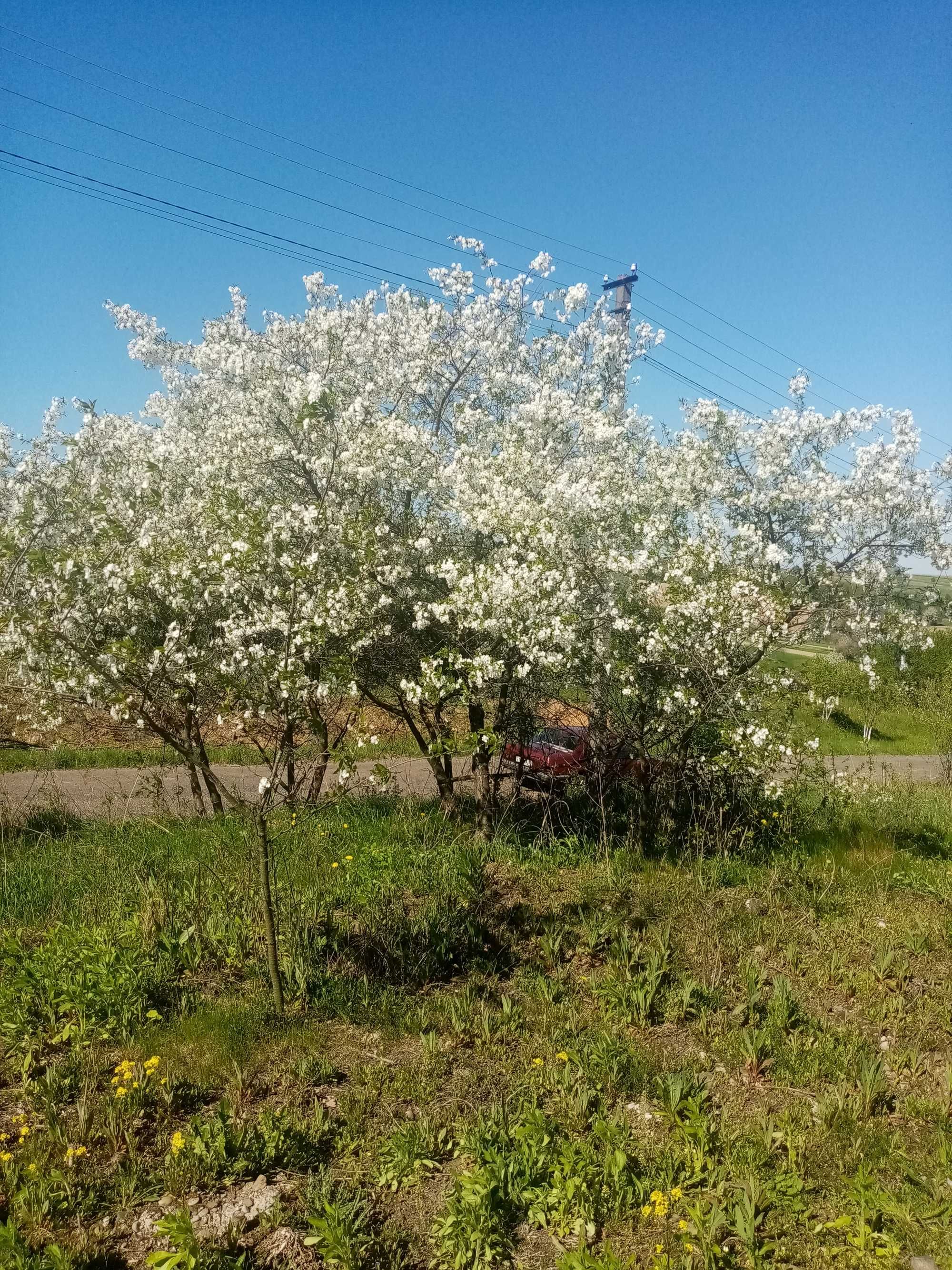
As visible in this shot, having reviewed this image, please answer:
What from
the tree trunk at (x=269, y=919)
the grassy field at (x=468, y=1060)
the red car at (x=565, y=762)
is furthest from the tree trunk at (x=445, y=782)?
the tree trunk at (x=269, y=919)

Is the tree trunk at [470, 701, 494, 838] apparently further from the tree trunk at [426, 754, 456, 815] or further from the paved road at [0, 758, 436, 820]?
the paved road at [0, 758, 436, 820]

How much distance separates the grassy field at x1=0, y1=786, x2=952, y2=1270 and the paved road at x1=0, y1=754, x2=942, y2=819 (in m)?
2.03

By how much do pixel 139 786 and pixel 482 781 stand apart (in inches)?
268

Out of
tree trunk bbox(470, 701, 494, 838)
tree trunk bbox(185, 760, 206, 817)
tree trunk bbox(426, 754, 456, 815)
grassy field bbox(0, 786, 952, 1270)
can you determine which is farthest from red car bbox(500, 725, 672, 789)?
tree trunk bbox(185, 760, 206, 817)

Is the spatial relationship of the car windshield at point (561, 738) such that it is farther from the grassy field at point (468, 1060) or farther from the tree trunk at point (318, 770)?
the tree trunk at point (318, 770)

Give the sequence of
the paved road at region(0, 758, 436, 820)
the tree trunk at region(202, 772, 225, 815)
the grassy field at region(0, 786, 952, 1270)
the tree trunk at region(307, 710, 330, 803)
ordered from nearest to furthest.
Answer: the grassy field at region(0, 786, 952, 1270), the tree trunk at region(307, 710, 330, 803), the tree trunk at region(202, 772, 225, 815), the paved road at region(0, 758, 436, 820)

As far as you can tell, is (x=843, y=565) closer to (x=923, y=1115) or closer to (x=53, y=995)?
(x=923, y=1115)

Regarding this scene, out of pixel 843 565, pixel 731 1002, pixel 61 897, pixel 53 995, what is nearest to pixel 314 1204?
pixel 53 995

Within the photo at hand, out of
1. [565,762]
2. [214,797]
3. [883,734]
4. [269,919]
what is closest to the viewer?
[269,919]

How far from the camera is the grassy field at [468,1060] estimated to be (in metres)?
3.24

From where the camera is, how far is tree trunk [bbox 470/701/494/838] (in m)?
7.71

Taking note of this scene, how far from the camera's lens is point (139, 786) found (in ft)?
39.9

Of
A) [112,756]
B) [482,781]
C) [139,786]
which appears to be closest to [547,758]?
[482,781]

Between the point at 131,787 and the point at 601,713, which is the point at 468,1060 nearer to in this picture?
the point at 601,713
